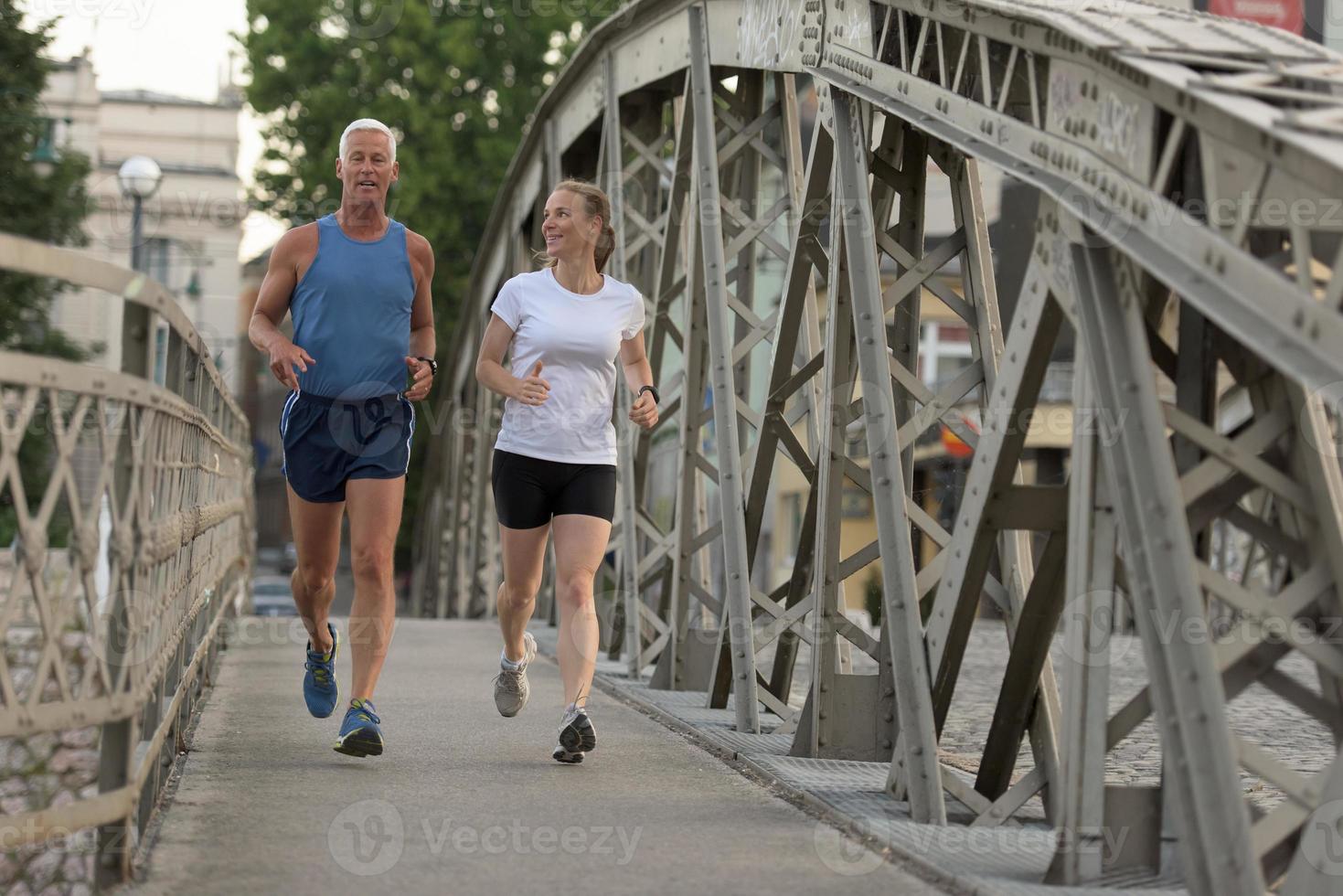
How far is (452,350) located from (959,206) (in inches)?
771

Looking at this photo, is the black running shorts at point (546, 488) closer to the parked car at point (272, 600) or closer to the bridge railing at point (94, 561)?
the bridge railing at point (94, 561)

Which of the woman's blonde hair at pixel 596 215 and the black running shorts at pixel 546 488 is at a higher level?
the woman's blonde hair at pixel 596 215

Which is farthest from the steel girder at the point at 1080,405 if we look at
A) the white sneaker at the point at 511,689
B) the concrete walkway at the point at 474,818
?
the white sneaker at the point at 511,689


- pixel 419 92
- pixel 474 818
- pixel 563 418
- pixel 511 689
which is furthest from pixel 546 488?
pixel 419 92

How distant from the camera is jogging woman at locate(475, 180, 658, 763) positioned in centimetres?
642

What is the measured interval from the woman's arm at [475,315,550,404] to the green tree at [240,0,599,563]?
27.8 meters

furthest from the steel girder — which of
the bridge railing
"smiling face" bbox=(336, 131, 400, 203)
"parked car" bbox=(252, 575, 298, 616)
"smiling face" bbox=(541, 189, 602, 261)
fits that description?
"parked car" bbox=(252, 575, 298, 616)

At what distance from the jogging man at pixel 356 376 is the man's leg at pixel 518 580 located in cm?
44

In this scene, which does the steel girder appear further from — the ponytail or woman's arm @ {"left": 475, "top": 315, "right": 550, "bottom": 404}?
woman's arm @ {"left": 475, "top": 315, "right": 550, "bottom": 404}

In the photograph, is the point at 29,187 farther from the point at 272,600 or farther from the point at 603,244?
the point at 603,244

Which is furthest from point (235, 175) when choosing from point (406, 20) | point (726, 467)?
point (726, 467)

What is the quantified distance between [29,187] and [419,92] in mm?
7454

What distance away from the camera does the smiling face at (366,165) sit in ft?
20.6

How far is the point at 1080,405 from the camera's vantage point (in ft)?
13.7
